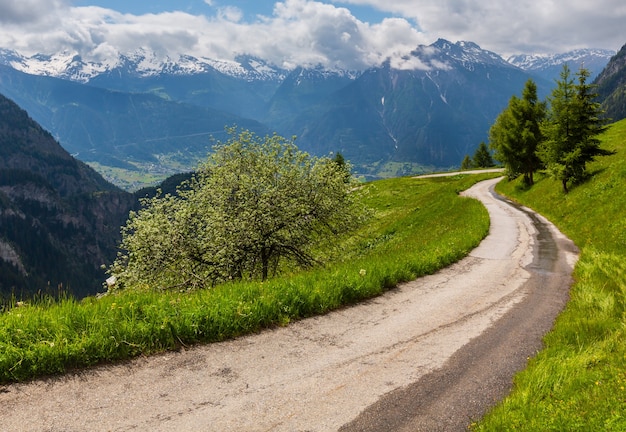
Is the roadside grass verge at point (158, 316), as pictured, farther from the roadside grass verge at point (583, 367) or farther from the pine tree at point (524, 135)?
the pine tree at point (524, 135)

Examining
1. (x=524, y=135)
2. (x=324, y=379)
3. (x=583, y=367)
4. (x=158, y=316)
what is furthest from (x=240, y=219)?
(x=524, y=135)

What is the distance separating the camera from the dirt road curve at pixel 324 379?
6.02 meters

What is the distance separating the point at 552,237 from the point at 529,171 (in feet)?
Result: 89.9

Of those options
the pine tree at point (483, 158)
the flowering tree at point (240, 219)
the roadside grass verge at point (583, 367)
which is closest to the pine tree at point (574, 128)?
the roadside grass verge at point (583, 367)

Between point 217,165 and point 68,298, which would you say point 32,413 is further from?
point 217,165

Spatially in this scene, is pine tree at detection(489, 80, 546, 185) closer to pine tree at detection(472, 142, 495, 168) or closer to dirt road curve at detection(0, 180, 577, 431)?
dirt road curve at detection(0, 180, 577, 431)

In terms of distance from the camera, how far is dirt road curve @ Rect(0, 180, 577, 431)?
6.02m

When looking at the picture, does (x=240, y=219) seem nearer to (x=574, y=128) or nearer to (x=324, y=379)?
(x=324, y=379)

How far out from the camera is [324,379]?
7.41 metres

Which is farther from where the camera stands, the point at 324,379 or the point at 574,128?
the point at 574,128

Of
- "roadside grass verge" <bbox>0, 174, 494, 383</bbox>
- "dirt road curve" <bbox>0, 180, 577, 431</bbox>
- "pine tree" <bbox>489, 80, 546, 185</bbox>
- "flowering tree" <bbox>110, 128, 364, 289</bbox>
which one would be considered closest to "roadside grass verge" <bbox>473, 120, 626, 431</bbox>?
"dirt road curve" <bbox>0, 180, 577, 431</bbox>

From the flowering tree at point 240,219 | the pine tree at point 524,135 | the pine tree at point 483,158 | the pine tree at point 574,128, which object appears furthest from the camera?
the pine tree at point 483,158

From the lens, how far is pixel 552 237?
25.1 m

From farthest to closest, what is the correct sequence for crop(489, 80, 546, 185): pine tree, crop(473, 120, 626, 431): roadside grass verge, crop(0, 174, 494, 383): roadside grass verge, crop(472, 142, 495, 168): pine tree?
crop(472, 142, 495, 168): pine tree < crop(489, 80, 546, 185): pine tree < crop(0, 174, 494, 383): roadside grass verge < crop(473, 120, 626, 431): roadside grass verge
